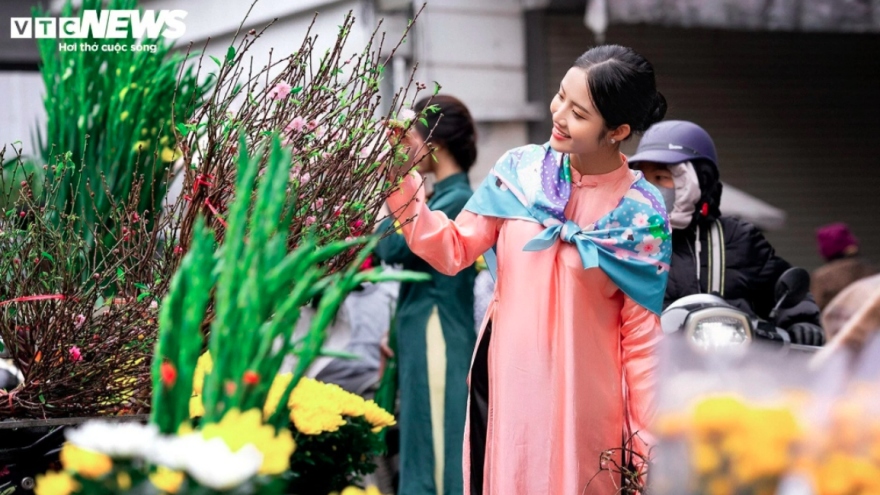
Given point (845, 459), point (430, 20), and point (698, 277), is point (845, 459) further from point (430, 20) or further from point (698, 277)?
point (430, 20)

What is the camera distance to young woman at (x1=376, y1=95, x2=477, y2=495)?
4.64 m

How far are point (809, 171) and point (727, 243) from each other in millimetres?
6880

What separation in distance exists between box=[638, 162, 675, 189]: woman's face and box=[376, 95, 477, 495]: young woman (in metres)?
0.86

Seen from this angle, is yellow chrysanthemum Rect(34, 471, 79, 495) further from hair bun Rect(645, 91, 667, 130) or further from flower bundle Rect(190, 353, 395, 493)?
hair bun Rect(645, 91, 667, 130)

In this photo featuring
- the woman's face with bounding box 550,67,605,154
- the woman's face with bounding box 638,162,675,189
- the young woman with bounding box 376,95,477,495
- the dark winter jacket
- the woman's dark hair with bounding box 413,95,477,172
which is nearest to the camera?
the woman's face with bounding box 550,67,605,154

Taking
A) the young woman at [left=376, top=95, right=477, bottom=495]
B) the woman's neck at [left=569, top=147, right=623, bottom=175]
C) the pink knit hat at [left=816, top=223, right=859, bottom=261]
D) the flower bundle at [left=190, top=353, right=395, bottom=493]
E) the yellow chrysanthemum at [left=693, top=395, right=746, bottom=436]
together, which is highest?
the yellow chrysanthemum at [left=693, top=395, right=746, bottom=436]

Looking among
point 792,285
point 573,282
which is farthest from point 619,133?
point 792,285

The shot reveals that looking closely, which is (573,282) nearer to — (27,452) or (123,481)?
(27,452)

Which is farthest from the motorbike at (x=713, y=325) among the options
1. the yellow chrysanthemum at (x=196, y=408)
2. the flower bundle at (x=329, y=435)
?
the yellow chrysanthemum at (x=196, y=408)

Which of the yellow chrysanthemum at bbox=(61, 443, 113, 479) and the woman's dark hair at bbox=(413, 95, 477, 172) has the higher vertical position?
the yellow chrysanthemum at bbox=(61, 443, 113, 479)

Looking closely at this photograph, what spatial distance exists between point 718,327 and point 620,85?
25.3 inches

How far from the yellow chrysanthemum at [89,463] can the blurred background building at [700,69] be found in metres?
5.22

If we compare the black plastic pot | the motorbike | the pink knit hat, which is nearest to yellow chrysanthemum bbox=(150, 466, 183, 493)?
the black plastic pot

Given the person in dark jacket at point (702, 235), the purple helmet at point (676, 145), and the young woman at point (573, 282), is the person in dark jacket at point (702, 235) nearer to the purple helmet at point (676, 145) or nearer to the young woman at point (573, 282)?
the purple helmet at point (676, 145)
